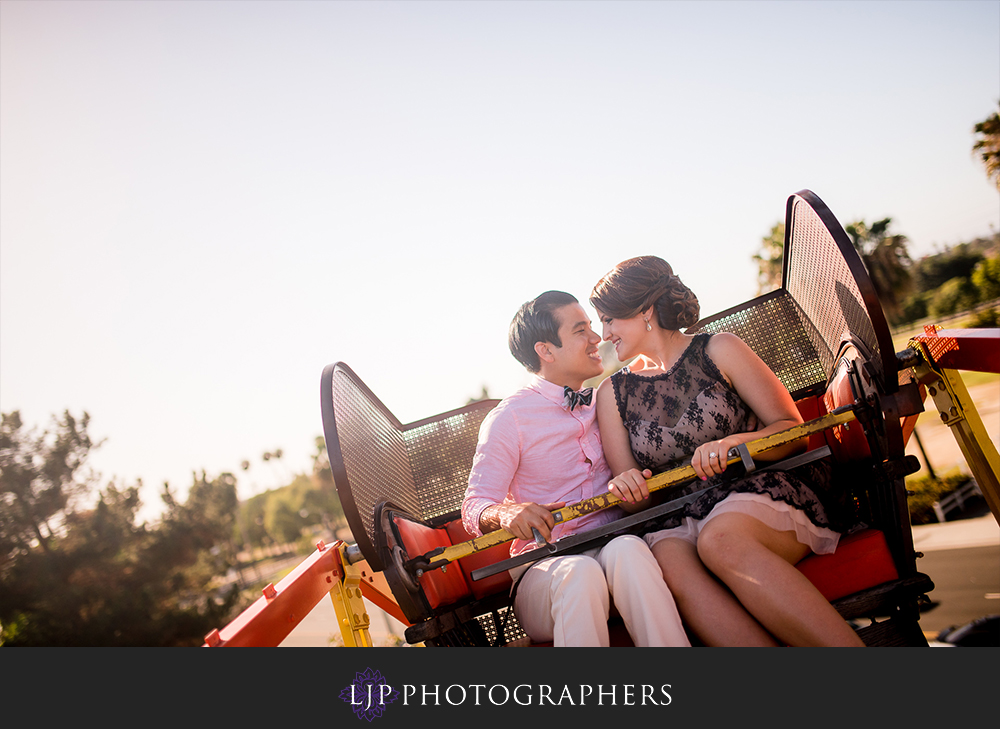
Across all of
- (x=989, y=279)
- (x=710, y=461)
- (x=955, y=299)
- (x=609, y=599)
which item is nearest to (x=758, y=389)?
(x=710, y=461)

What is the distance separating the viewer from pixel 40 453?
28062 millimetres

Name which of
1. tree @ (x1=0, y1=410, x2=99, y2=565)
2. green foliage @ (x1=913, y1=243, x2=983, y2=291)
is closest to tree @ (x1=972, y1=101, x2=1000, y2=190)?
green foliage @ (x1=913, y1=243, x2=983, y2=291)

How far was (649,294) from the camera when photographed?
7.64 feet

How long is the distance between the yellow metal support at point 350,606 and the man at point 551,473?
0.43 metres

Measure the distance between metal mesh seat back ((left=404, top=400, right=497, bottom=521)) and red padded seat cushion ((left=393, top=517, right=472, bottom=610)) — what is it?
28 centimetres

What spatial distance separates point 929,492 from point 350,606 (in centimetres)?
2455

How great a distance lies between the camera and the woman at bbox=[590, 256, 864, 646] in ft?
5.56

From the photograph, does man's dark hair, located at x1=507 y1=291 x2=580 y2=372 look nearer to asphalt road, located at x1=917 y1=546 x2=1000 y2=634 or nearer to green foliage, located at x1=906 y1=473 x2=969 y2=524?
asphalt road, located at x1=917 y1=546 x2=1000 y2=634

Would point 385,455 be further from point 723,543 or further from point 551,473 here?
point 723,543
